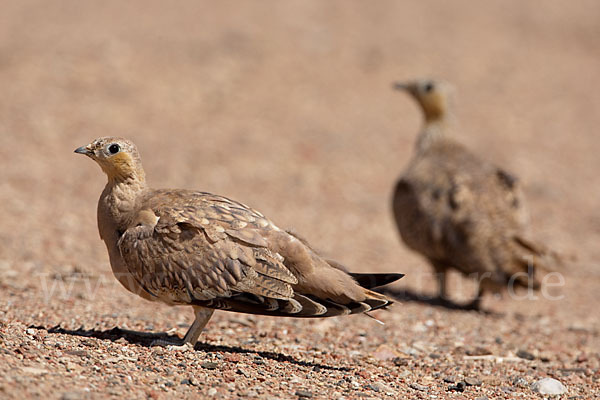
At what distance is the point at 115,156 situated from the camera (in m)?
5.77

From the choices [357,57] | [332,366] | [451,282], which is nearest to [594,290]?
[451,282]

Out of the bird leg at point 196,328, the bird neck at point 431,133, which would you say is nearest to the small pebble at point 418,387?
the bird leg at point 196,328

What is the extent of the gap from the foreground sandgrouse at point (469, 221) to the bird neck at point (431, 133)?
0.48 metres

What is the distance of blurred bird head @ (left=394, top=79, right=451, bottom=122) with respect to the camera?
10.5 metres

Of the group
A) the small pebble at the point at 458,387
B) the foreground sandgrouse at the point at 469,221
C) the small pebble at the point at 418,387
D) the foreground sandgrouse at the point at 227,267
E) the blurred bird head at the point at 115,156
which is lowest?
the small pebble at the point at 418,387

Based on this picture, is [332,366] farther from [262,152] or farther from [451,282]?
[262,152]

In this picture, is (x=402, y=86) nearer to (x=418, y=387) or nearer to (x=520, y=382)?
(x=520, y=382)

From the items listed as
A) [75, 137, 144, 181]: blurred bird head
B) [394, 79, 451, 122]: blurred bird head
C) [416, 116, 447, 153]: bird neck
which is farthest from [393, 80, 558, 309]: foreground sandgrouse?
[75, 137, 144, 181]: blurred bird head

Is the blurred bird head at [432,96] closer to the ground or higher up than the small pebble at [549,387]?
higher up

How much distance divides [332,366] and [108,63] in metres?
11.9

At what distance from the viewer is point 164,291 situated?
547 centimetres

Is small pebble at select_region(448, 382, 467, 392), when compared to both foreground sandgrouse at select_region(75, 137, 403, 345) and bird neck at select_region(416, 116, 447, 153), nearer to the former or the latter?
foreground sandgrouse at select_region(75, 137, 403, 345)

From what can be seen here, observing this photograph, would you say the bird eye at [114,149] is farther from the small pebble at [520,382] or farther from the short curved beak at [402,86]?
the short curved beak at [402,86]

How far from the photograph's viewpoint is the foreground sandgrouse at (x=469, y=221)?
8.80 metres
